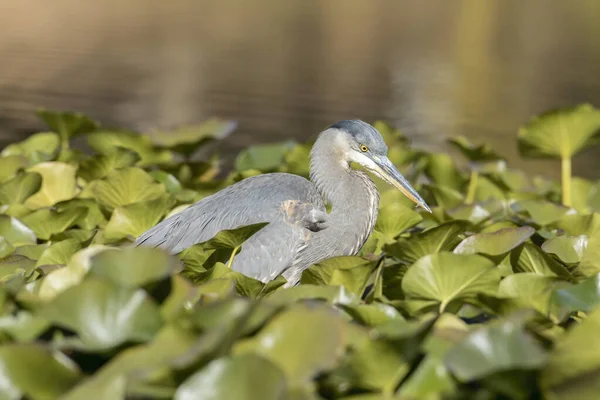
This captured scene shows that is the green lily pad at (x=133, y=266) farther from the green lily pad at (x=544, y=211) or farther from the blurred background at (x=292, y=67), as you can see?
the blurred background at (x=292, y=67)

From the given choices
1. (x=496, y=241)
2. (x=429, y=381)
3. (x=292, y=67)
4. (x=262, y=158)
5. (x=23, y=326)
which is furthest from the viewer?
(x=292, y=67)

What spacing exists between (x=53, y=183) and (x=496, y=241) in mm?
2169

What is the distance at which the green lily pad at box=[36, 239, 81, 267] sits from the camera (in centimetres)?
325

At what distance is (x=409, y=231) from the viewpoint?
13.9ft

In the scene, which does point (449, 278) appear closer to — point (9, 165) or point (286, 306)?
point (286, 306)

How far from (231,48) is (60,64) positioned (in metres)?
3.33

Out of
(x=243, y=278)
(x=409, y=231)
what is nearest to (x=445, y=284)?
(x=243, y=278)

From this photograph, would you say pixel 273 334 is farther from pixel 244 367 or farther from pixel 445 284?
pixel 445 284

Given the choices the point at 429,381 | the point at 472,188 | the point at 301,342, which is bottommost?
the point at 472,188

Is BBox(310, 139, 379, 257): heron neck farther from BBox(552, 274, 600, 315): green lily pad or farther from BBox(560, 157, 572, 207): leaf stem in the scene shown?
BBox(552, 274, 600, 315): green lily pad

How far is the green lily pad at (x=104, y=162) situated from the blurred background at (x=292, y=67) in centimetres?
202

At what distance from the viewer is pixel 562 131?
462 cm

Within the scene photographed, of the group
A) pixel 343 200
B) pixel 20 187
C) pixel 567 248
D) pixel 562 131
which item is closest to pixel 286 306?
pixel 567 248

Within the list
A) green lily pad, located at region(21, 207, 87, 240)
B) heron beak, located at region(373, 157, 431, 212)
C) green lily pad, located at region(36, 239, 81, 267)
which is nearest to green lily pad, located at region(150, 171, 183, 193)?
green lily pad, located at region(21, 207, 87, 240)
